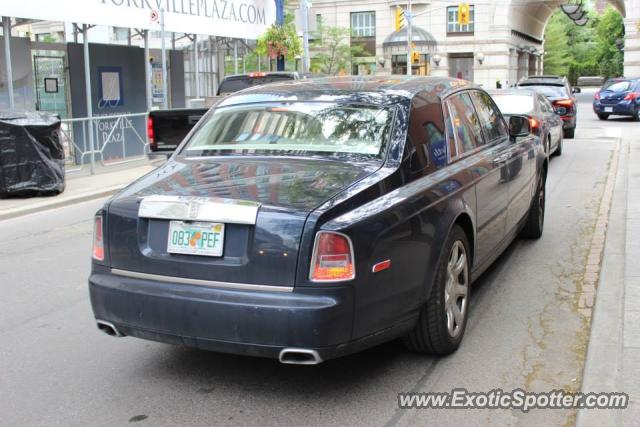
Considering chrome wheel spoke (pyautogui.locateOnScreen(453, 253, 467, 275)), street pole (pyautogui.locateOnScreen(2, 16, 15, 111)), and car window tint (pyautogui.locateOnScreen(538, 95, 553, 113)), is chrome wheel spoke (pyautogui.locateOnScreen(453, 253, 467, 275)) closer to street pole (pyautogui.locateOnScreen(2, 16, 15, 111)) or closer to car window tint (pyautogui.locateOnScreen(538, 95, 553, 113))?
car window tint (pyautogui.locateOnScreen(538, 95, 553, 113))

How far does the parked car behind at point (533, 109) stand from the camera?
1265 cm

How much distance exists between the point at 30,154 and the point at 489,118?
741cm

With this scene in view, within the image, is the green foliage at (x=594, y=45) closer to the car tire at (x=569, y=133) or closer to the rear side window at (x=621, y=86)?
the rear side window at (x=621, y=86)

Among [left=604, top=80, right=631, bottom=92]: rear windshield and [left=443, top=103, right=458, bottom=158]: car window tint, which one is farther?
[left=604, top=80, right=631, bottom=92]: rear windshield

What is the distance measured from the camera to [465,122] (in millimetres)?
5504

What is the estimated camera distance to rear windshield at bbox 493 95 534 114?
12906 mm

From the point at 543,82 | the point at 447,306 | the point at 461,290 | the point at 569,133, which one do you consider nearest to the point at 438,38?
the point at 543,82

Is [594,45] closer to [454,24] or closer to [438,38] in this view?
[454,24]

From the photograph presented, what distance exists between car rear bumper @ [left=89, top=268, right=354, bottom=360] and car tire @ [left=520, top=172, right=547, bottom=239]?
175 inches

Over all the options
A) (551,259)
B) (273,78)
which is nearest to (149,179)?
(551,259)

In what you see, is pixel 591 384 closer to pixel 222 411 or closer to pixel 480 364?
pixel 480 364

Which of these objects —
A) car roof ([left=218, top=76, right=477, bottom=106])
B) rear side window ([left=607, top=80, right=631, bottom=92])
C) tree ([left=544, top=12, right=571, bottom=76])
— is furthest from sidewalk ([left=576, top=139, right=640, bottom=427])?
tree ([left=544, top=12, right=571, bottom=76])

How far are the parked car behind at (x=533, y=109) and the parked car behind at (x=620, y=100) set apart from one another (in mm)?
13172

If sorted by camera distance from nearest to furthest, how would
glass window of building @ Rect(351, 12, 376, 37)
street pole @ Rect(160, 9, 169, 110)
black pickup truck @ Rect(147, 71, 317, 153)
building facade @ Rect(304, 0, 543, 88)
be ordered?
black pickup truck @ Rect(147, 71, 317, 153) → street pole @ Rect(160, 9, 169, 110) → building facade @ Rect(304, 0, 543, 88) → glass window of building @ Rect(351, 12, 376, 37)
